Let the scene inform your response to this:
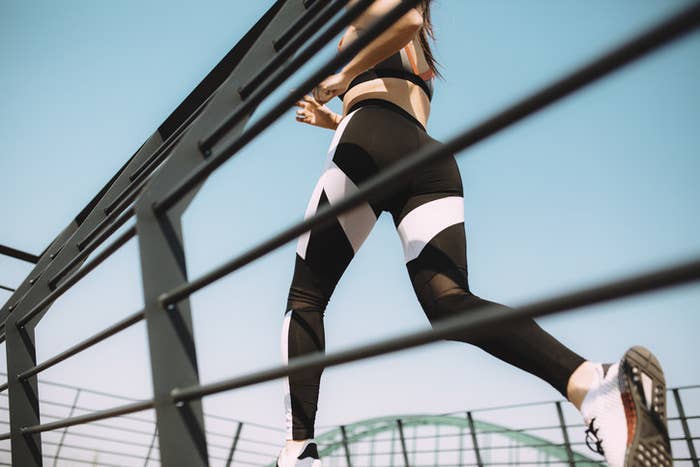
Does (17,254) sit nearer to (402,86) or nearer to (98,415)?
(98,415)

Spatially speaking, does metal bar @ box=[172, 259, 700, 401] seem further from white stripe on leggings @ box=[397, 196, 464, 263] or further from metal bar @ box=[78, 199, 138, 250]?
metal bar @ box=[78, 199, 138, 250]

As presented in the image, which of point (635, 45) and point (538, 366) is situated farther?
point (538, 366)

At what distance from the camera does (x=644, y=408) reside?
0.73 m

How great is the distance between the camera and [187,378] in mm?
792

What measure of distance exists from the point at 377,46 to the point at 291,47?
0.30 metres

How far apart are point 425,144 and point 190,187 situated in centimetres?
60

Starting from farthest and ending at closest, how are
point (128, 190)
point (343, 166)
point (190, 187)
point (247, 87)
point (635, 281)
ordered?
point (128, 190) → point (343, 166) → point (247, 87) → point (190, 187) → point (635, 281)

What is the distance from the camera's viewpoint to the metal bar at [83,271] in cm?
93

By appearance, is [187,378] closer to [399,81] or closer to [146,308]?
[146,308]

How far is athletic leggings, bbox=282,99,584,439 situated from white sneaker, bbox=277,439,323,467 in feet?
0.07

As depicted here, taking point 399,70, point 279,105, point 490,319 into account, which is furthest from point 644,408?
point 399,70

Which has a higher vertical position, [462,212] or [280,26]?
[280,26]

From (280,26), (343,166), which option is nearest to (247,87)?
(280,26)

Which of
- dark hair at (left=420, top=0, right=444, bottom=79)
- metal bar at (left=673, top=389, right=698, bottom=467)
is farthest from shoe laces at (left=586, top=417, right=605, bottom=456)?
metal bar at (left=673, top=389, right=698, bottom=467)
